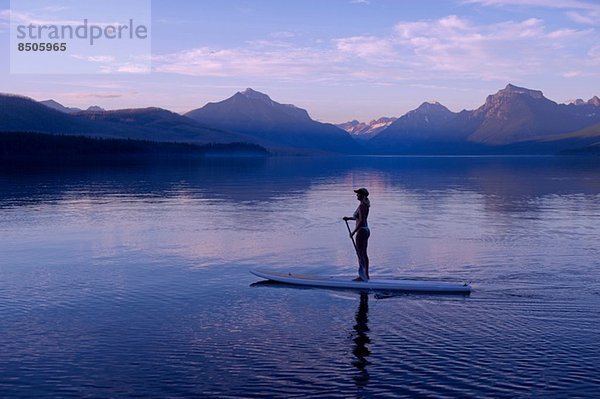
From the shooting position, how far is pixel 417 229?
44.2 m

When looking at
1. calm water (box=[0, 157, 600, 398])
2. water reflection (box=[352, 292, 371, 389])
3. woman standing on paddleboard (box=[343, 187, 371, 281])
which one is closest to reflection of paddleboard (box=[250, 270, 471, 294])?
woman standing on paddleboard (box=[343, 187, 371, 281])

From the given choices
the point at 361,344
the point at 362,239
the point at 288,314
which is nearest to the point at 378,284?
the point at 362,239

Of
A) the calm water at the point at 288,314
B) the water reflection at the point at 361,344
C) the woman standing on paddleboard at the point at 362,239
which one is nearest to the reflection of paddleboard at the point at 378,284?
the woman standing on paddleboard at the point at 362,239

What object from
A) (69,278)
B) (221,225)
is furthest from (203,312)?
(221,225)

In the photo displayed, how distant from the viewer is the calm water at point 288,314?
16.0 metres

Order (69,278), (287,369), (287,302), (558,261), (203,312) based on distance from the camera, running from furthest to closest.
A: 1. (558,261)
2. (69,278)
3. (287,302)
4. (203,312)
5. (287,369)

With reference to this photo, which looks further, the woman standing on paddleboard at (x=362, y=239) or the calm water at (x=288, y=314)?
the woman standing on paddleboard at (x=362, y=239)

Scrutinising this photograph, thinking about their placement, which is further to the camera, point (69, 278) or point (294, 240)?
point (294, 240)

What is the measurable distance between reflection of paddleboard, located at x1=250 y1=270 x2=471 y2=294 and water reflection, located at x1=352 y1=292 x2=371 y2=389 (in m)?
1.25

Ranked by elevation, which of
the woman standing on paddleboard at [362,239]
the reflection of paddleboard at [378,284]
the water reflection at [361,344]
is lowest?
the water reflection at [361,344]

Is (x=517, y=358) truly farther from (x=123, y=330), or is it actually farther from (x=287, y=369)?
(x=123, y=330)

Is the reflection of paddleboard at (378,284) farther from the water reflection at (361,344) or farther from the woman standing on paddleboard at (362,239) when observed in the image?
the water reflection at (361,344)

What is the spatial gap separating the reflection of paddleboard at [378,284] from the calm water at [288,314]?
0.62 m

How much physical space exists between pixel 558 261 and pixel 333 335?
55.6ft
